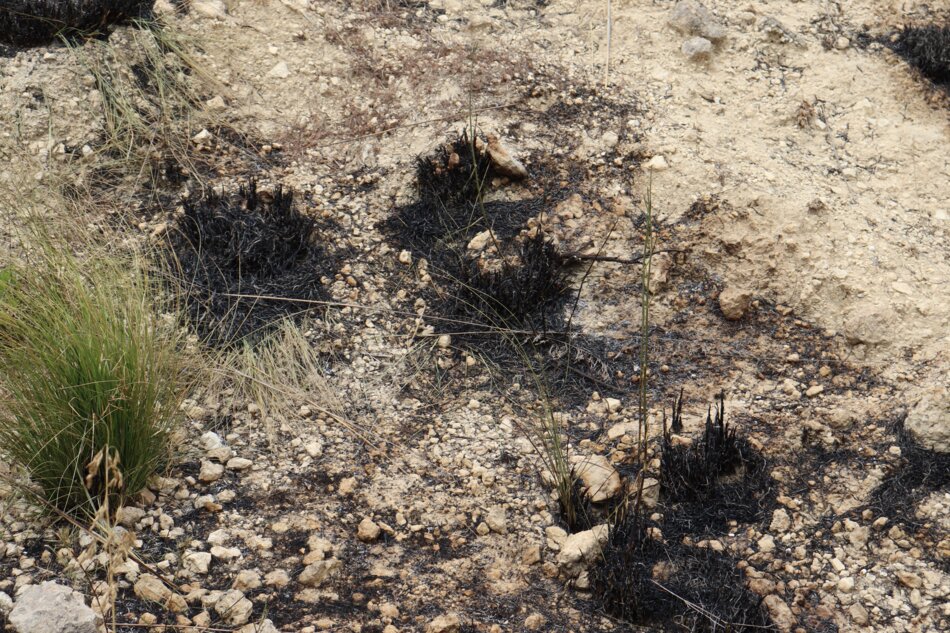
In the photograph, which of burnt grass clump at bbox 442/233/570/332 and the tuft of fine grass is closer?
the tuft of fine grass

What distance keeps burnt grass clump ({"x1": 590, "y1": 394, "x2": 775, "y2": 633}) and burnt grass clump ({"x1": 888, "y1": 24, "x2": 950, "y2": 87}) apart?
2.36 metres

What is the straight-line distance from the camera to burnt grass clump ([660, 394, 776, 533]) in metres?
2.76

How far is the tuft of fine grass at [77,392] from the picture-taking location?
7.77 feet

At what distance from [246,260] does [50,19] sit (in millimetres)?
1561

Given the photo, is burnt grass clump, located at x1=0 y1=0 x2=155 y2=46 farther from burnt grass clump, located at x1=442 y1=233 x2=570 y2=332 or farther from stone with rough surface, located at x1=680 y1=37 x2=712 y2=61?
stone with rough surface, located at x1=680 y1=37 x2=712 y2=61

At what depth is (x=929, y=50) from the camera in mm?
4129

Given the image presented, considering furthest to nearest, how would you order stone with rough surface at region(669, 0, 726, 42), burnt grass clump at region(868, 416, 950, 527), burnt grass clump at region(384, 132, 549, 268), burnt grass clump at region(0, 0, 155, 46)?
1. stone with rough surface at region(669, 0, 726, 42)
2. burnt grass clump at region(0, 0, 155, 46)
3. burnt grass clump at region(384, 132, 549, 268)
4. burnt grass clump at region(868, 416, 950, 527)

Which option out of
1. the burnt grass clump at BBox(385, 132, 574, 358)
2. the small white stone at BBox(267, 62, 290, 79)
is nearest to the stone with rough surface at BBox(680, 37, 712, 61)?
the burnt grass clump at BBox(385, 132, 574, 358)

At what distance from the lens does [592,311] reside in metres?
3.51

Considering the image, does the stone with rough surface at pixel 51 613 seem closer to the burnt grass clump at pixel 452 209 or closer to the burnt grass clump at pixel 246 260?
the burnt grass clump at pixel 246 260

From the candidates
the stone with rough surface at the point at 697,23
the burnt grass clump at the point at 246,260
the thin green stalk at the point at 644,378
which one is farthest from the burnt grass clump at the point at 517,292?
the stone with rough surface at the point at 697,23

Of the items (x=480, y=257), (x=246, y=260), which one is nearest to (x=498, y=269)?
(x=480, y=257)

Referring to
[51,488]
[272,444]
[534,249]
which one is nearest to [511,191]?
Result: [534,249]

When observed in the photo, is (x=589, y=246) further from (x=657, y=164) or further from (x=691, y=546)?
(x=691, y=546)
